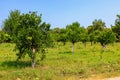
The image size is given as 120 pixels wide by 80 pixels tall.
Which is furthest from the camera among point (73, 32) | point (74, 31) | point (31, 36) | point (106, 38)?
point (106, 38)

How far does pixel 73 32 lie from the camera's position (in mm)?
38875

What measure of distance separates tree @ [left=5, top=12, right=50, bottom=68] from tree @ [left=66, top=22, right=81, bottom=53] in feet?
50.7

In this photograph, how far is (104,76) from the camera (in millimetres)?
15477

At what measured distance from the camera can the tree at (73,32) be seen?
38875 mm

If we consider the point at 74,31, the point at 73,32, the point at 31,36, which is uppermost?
the point at 74,31

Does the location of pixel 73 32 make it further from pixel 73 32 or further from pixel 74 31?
pixel 74 31

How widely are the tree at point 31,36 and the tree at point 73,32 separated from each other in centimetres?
1546

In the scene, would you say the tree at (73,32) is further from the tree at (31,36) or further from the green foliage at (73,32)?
the tree at (31,36)

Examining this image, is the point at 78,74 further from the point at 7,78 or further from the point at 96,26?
the point at 96,26

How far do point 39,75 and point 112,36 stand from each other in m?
28.7

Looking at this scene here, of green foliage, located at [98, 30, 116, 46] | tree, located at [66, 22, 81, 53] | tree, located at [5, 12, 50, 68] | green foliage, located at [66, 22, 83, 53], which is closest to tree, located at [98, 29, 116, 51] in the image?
green foliage, located at [98, 30, 116, 46]

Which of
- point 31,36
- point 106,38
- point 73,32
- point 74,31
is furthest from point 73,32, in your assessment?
point 31,36

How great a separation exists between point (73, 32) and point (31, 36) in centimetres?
1660

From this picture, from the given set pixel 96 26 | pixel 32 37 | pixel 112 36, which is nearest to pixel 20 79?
pixel 32 37
